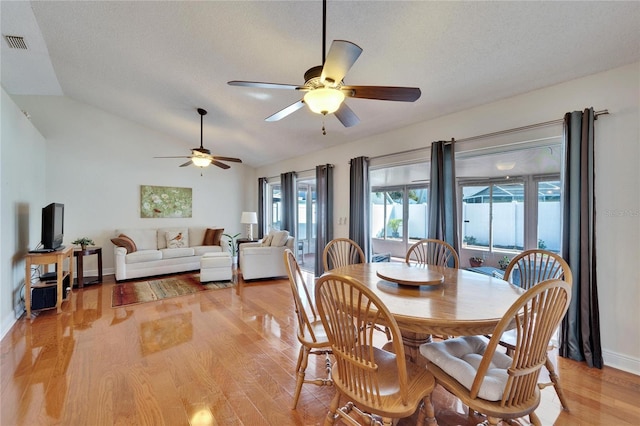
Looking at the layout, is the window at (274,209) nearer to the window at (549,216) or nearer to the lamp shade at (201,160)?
the lamp shade at (201,160)

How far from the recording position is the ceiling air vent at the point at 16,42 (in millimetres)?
3157

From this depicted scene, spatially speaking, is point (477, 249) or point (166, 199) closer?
point (477, 249)

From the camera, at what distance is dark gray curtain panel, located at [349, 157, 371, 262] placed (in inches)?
172

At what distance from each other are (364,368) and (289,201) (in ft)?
16.4

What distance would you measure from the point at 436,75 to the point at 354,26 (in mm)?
1000

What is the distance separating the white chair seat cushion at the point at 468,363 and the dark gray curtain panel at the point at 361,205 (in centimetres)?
261

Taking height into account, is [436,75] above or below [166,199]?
above

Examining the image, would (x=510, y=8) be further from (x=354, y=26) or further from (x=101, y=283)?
(x=101, y=283)

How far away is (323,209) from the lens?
5.15 meters

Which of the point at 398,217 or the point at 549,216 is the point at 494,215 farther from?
the point at 398,217

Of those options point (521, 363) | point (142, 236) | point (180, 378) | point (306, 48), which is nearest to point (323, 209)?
point (306, 48)

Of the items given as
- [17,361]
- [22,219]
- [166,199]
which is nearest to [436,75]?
[17,361]

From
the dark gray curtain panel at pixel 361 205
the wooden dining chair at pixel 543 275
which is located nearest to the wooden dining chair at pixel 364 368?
the wooden dining chair at pixel 543 275

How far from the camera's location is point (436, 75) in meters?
A: 2.78
